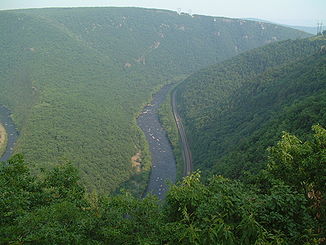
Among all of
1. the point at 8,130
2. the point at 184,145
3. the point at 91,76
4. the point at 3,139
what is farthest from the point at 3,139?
the point at 91,76

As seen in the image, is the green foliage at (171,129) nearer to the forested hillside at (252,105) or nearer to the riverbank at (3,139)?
the forested hillside at (252,105)

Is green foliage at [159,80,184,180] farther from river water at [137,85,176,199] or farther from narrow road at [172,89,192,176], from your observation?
river water at [137,85,176,199]

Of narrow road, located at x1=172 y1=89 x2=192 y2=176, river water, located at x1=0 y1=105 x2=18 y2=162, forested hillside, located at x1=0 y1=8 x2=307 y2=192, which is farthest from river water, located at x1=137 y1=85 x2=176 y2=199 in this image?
river water, located at x1=0 y1=105 x2=18 y2=162

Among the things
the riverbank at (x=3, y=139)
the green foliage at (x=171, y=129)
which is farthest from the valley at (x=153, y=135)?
the riverbank at (x=3, y=139)

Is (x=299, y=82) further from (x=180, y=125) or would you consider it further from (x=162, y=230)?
(x=162, y=230)

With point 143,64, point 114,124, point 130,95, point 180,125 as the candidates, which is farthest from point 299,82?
point 143,64

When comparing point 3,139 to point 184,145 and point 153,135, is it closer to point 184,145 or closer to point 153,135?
point 153,135
